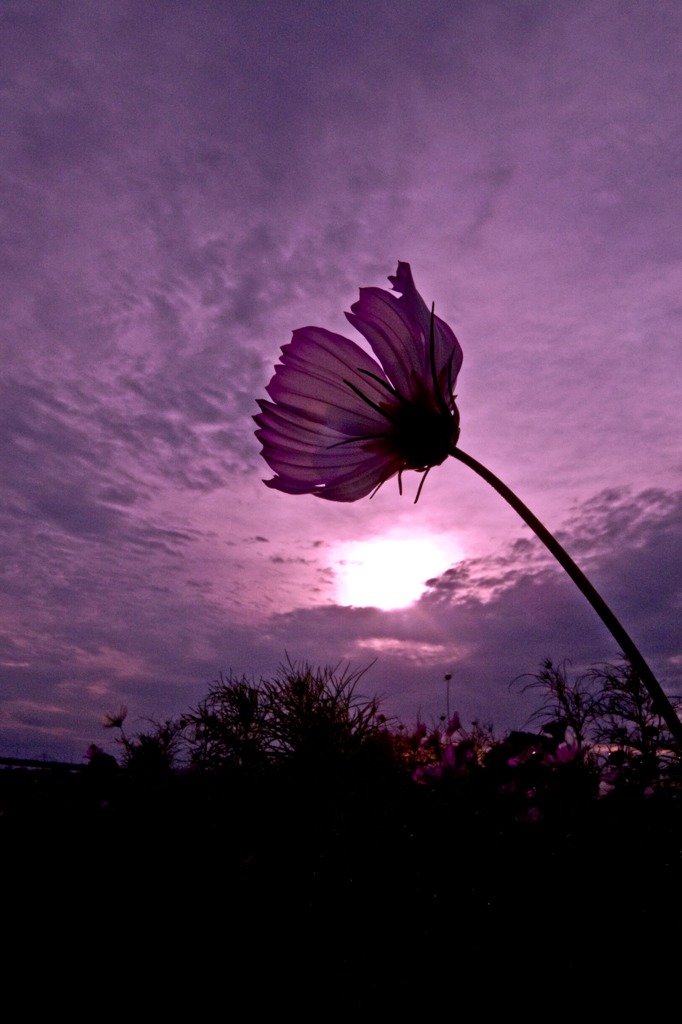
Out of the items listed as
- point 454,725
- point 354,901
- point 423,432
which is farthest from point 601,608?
point 454,725

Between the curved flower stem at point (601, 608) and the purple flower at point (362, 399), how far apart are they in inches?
15.1

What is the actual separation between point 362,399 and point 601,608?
2.09 feet

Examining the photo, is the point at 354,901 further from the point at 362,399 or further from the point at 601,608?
the point at 601,608

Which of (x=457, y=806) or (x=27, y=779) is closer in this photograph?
(x=457, y=806)

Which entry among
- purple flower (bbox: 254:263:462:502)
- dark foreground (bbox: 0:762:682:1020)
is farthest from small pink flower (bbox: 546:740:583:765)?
purple flower (bbox: 254:263:462:502)

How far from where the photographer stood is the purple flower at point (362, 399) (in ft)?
3.88

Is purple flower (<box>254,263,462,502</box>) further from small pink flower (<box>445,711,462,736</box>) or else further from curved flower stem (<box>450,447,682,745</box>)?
small pink flower (<box>445,711,462,736</box>)

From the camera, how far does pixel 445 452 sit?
124 cm

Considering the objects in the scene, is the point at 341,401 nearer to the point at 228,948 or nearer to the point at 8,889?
the point at 228,948

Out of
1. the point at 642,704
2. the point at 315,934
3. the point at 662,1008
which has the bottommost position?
the point at 662,1008

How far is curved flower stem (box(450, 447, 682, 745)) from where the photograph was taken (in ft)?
2.22

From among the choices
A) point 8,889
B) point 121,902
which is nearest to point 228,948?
point 121,902

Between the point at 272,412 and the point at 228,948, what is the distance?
5.12ft

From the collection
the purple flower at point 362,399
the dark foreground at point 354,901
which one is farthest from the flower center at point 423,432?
the dark foreground at point 354,901
